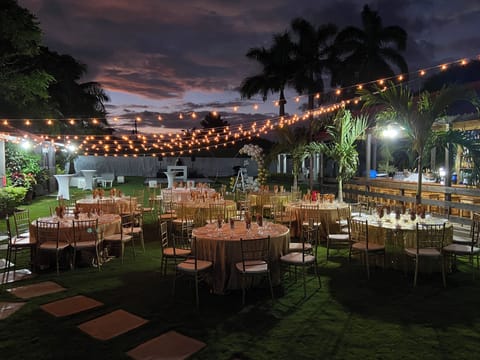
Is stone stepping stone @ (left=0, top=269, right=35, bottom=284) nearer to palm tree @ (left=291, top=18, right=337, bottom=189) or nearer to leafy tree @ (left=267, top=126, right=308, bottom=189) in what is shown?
leafy tree @ (left=267, top=126, right=308, bottom=189)

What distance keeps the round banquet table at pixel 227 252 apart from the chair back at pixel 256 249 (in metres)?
0.09

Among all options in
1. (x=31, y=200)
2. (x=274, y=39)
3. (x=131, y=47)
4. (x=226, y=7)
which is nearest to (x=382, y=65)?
(x=274, y=39)

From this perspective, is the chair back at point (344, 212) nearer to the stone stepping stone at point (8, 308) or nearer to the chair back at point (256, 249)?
the chair back at point (256, 249)

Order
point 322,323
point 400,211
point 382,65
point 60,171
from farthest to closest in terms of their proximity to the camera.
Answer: point 60,171 → point 382,65 → point 400,211 → point 322,323

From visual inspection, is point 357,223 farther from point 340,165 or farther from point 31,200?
point 31,200

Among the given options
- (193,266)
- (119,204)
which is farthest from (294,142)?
(193,266)

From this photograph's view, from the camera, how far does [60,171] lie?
835 inches

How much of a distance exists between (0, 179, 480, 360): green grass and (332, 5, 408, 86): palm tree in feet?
53.1

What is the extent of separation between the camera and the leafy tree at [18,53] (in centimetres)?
1332

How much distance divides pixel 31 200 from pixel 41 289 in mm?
11850

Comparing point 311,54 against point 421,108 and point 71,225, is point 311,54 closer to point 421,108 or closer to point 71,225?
point 421,108

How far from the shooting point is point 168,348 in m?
3.55

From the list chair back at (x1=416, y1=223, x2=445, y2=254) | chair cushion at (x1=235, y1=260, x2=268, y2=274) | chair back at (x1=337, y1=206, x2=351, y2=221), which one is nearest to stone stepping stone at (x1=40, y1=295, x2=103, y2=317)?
chair cushion at (x1=235, y1=260, x2=268, y2=274)

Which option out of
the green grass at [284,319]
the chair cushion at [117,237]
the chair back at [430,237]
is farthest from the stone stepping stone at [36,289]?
the chair back at [430,237]
